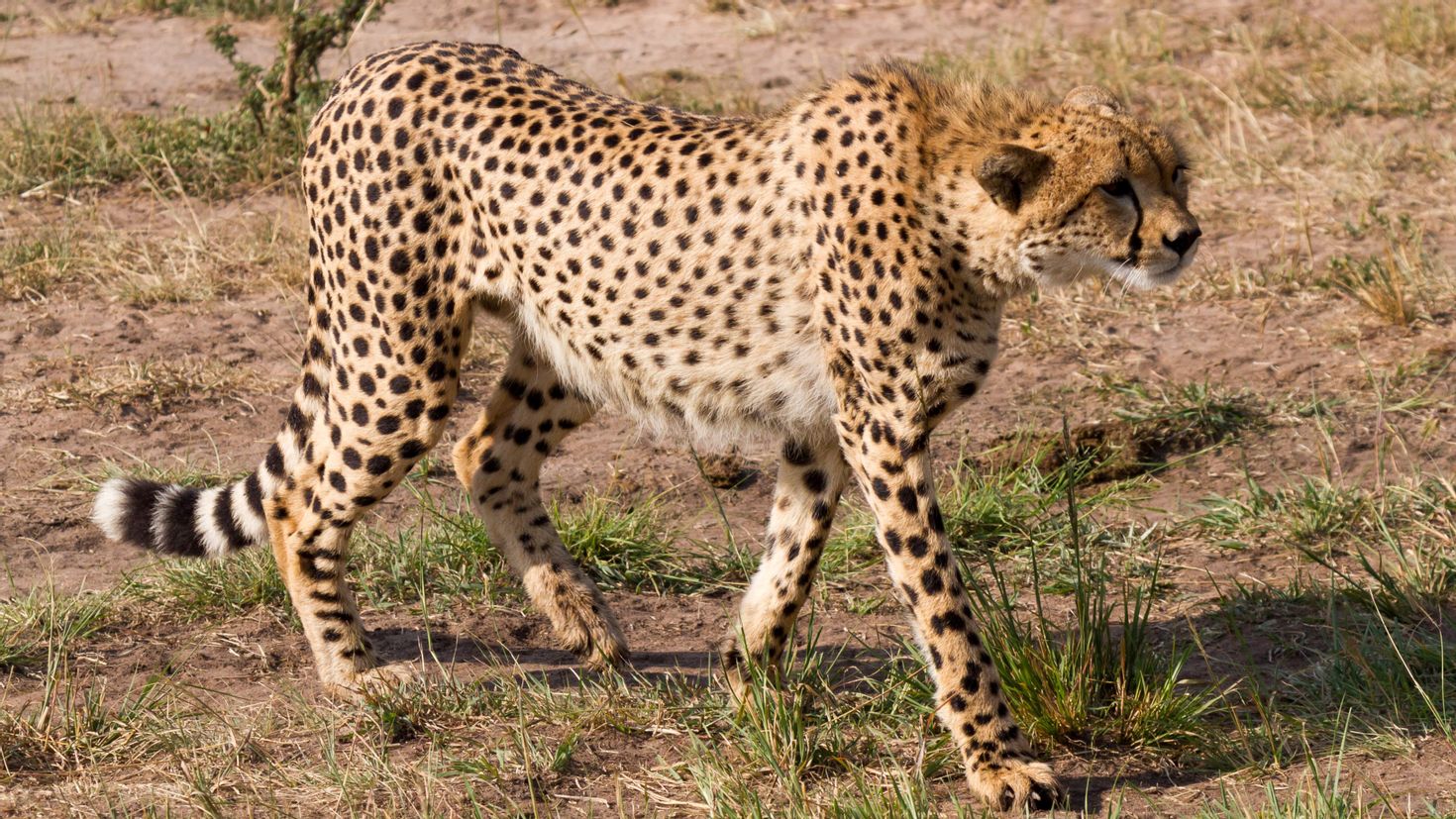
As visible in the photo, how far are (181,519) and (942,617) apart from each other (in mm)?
1707

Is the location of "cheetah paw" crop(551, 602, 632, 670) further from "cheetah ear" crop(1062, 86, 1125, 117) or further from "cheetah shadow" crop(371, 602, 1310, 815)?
"cheetah ear" crop(1062, 86, 1125, 117)

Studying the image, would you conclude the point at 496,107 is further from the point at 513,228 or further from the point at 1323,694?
the point at 1323,694

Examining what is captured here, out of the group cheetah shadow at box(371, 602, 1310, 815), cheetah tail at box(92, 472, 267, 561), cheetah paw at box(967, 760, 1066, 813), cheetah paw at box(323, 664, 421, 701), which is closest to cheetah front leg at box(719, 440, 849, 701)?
cheetah shadow at box(371, 602, 1310, 815)

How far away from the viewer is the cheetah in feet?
10.4

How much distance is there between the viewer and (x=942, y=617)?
317 cm

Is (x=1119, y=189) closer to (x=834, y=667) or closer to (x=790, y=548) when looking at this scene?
(x=790, y=548)

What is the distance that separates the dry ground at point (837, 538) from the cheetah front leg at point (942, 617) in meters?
0.10

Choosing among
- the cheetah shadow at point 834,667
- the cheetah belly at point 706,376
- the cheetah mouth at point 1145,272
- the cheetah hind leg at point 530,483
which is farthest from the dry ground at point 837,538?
the cheetah belly at point 706,376

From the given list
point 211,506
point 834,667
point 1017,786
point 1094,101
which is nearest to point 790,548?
point 834,667

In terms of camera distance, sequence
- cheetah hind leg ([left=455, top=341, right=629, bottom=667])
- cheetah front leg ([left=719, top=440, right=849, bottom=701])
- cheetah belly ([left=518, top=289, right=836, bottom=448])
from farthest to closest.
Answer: cheetah hind leg ([left=455, top=341, right=629, bottom=667]) → cheetah front leg ([left=719, top=440, right=849, bottom=701]) → cheetah belly ([left=518, top=289, right=836, bottom=448])

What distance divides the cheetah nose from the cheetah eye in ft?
0.35

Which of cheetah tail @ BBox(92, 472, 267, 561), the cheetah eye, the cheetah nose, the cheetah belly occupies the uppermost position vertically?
the cheetah eye

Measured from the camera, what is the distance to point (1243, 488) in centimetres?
454

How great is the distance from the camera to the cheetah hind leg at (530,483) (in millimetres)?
3871
